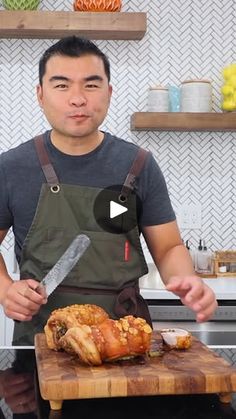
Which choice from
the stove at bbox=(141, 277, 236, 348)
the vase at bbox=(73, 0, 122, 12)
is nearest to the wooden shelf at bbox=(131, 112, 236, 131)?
the vase at bbox=(73, 0, 122, 12)

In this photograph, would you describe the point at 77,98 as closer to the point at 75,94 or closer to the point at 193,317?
the point at 75,94

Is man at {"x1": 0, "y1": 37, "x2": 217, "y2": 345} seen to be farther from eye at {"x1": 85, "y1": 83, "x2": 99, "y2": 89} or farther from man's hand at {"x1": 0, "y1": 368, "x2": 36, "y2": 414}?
man's hand at {"x1": 0, "y1": 368, "x2": 36, "y2": 414}

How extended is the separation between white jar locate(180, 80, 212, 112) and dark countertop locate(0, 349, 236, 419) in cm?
237

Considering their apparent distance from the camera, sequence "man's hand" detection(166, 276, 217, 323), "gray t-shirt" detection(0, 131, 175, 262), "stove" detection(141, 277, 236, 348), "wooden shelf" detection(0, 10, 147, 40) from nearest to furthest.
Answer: "man's hand" detection(166, 276, 217, 323)
"gray t-shirt" detection(0, 131, 175, 262)
"stove" detection(141, 277, 236, 348)
"wooden shelf" detection(0, 10, 147, 40)

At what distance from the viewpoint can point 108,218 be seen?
1.75 meters

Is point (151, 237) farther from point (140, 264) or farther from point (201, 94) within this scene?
point (201, 94)

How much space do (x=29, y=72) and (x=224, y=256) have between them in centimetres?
142

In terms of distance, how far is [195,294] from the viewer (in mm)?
1270

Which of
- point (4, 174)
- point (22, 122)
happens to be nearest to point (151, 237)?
point (4, 174)

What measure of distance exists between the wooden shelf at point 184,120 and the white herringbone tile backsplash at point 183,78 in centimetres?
25

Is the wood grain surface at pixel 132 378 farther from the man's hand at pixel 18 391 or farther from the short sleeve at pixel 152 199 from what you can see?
the short sleeve at pixel 152 199

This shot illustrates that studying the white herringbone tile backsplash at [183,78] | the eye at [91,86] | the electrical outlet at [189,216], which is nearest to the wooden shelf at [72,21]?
the white herringbone tile backsplash at [183,78]

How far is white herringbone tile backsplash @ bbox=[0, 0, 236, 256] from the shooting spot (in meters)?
3.55

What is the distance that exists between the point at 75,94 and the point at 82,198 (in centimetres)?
27
